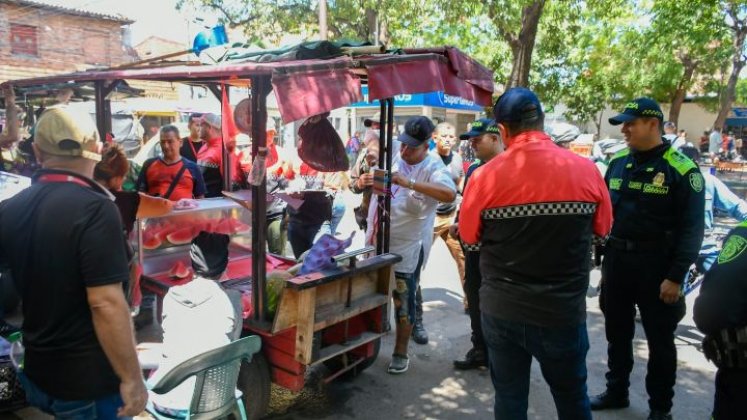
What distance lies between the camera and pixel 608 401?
3.61 m

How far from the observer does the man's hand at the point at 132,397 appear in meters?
1.88

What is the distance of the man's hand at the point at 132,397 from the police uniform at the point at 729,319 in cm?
203

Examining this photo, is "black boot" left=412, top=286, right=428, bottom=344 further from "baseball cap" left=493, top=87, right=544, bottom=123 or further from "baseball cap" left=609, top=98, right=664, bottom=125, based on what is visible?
"baseball cap" left=493, top=87, right=544, bottom=123

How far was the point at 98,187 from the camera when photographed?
190 centimetres

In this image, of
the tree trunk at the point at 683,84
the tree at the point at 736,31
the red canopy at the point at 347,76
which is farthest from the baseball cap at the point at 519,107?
the tree trunk at the point at 683,84

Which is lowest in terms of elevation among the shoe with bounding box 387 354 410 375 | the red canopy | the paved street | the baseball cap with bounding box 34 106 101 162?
the paved street

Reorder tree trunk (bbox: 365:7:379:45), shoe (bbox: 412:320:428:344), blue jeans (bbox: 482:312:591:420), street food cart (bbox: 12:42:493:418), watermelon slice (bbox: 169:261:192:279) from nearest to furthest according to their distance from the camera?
blue jeans (bbox: 482:312:591:420) < street food cart (bbox: 12:42:493:418) < watermelon slice (bbox: 169:261:192:279) < shoe (bbox: 412:320:428:344) < tree trunk (bbox: 365:7:379:45)

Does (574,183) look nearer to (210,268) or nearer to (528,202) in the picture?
(528,202)

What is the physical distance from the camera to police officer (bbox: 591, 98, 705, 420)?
311cm

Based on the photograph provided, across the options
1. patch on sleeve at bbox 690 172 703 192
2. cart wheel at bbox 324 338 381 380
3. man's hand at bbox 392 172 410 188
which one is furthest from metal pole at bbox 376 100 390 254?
patch on sleeve at bbox 690 172 703 192

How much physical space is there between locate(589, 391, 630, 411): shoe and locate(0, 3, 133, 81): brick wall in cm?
2177

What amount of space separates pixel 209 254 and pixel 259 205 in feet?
3.85

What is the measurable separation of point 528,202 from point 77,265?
1737mm

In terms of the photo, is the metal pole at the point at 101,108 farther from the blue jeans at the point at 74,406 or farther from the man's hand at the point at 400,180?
the blue jeans at the point at 74,406
